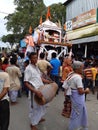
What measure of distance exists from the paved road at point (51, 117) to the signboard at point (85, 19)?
436 inches

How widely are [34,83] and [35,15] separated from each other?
1243 inches

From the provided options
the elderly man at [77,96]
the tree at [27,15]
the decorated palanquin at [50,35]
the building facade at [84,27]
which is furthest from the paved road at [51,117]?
the tree at [27,15]

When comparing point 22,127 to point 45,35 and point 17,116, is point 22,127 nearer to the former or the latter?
point 17,116

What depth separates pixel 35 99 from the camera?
599cm

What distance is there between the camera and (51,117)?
7496 mm

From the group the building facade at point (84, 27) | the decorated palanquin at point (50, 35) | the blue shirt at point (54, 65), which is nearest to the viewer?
the blue shirt at point (54, 65)

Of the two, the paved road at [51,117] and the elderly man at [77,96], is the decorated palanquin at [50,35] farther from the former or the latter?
the elderly man at [77,96]

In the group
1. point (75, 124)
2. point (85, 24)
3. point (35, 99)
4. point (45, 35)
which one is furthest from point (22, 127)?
point (85, 24)

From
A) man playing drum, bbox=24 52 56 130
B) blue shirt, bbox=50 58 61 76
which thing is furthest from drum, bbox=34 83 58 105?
blue shirt, bbox=50 58 61 76

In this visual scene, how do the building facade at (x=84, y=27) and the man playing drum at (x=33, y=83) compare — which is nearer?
the man playing drum at (x=33, y=83)

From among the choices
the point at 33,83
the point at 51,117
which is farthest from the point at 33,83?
the point at 51,117

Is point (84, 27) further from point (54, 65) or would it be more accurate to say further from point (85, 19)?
point (54, 65)

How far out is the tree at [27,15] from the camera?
3659 centimetres

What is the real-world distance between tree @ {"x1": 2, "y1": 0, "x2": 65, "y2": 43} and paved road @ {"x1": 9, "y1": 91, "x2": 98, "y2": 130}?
1063 inches
